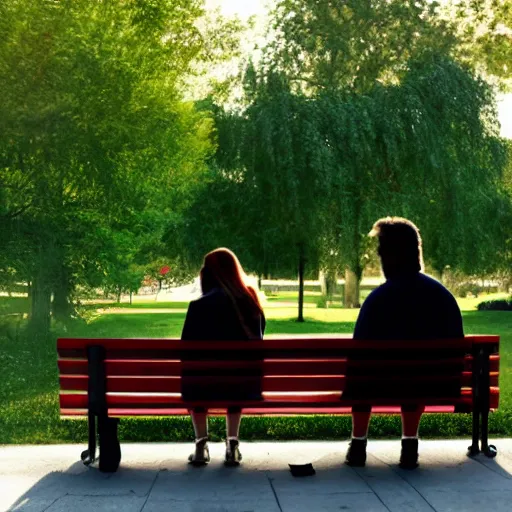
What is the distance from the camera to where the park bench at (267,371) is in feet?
16.6

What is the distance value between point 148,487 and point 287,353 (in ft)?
3.39

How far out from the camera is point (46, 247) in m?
16.6

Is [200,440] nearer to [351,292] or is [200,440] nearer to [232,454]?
[232,454]

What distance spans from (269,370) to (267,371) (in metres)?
0.01

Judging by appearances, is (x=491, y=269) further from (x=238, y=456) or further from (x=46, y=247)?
(x=238, y=456)

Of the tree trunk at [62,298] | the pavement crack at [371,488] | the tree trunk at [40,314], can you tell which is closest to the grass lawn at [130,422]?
the pavement crack at [371,488]

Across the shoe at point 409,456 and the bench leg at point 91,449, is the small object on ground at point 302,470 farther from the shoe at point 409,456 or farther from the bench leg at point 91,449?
the bench leg at point 91,449

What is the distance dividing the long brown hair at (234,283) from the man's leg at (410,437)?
1.01 m

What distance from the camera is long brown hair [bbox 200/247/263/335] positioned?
518 cm

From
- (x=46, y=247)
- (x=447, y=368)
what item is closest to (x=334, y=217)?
(x=46, y=247)

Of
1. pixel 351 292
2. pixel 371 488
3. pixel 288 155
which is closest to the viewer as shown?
pixel 371 488

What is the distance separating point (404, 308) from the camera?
5.11 metres

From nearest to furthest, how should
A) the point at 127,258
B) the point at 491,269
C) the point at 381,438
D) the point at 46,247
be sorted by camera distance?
the point at 381,438 < the point at 46,247 < the point at 127,258 < the point at 491,269

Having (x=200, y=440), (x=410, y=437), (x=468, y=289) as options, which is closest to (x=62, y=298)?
(x=200, y=440)
